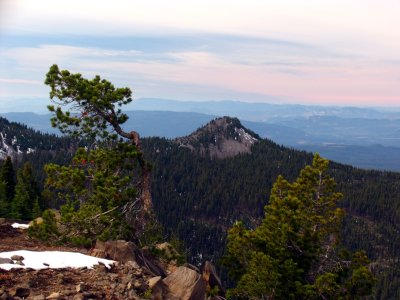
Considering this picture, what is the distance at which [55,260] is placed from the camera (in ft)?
58.6

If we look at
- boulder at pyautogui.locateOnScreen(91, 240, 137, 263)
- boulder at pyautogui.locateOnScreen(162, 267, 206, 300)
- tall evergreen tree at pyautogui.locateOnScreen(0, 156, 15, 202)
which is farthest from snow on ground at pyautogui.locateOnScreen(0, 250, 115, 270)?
tall evergreen tree at pyautogui.locateOnScreen(0, 156, 15, 202)

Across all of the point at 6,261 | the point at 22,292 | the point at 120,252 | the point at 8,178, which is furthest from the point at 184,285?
the point at 8,178

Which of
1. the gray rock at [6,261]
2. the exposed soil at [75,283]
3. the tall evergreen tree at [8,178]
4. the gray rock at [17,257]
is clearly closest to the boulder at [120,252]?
the exposed soil at [75,283]

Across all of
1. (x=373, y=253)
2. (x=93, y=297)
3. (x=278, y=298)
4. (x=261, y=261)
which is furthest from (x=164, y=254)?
(x=373, y=253)

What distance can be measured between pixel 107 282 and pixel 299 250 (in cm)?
1447

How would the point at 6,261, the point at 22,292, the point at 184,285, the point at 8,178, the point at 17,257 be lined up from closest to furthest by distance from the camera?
the point at 22,292, the point at 6,261, the point at 17,257, the point at 184,285, the point at 8,178

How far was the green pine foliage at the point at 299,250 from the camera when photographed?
25406mm

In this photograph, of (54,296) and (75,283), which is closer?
(54,296)

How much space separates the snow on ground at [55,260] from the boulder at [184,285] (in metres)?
2.99

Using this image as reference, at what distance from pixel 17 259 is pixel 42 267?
1.26 metres

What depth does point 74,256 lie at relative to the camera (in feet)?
60.7

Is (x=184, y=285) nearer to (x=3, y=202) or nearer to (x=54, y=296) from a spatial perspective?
(x=54, y=296)

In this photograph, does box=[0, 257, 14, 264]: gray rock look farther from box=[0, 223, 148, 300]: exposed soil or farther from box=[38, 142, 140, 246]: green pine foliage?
box=[38, 142, 140, 246]: green pine foliage

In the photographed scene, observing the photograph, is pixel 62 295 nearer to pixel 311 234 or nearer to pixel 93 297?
pixel 93 297
